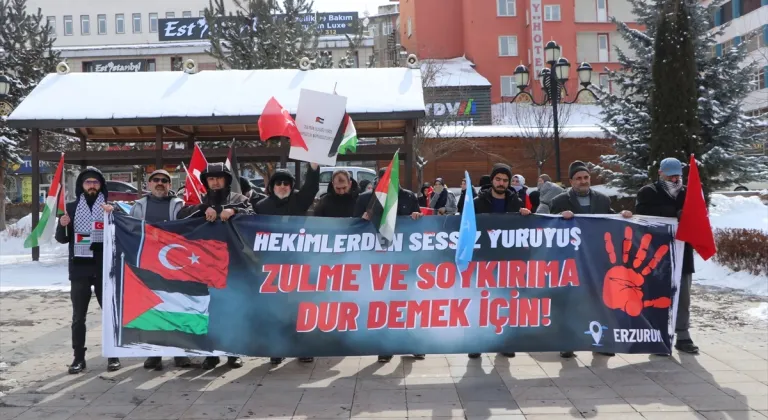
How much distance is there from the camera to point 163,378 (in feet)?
20.9

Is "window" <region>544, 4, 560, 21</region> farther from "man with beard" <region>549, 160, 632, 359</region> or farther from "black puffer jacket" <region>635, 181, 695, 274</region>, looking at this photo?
"black puffer jacket" <region>635, 181, 695, 274</region>

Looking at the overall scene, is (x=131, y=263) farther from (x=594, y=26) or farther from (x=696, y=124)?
(x=594, y=26)

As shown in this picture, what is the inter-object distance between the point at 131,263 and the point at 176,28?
5157 cm

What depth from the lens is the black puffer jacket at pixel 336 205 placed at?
710 centimetres

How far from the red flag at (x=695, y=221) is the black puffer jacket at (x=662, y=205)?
1.05ft

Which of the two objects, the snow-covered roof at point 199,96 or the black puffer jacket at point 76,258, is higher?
the snow-covered roof at point 199,96

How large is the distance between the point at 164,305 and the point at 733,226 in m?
14.4

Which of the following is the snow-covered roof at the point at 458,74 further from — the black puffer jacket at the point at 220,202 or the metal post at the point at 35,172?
the black puffer jacket at the point at 220,202

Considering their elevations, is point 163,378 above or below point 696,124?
below

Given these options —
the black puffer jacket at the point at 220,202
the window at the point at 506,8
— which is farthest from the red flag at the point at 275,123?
the window at the point at 506,8

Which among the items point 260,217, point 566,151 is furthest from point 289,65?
point 260,217

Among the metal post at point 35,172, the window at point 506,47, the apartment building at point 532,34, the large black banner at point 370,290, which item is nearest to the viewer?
the large black banner at point 370,290

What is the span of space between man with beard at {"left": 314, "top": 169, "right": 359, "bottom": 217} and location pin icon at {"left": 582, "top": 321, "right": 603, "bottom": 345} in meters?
2.56

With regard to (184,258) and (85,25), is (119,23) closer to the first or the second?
(85,25)
